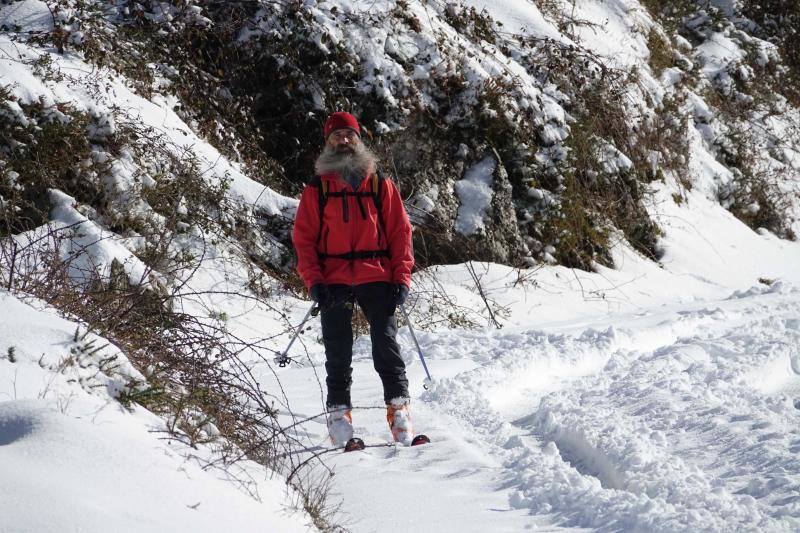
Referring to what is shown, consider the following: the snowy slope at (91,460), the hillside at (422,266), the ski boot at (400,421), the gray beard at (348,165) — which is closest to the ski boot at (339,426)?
the hillside at (422,266)

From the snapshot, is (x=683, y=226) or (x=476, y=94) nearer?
(x=476, y=94)

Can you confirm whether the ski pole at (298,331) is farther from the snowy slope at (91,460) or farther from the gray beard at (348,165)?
the snowy slope at (91,460)

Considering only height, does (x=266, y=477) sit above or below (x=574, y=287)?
below

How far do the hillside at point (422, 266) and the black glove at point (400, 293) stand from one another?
714 mm

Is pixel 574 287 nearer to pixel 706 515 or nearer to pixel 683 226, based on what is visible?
pixel 683 226

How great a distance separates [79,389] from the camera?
329 cm

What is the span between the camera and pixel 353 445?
4531mm

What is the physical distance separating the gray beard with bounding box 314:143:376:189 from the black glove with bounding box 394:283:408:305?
2.19 feet

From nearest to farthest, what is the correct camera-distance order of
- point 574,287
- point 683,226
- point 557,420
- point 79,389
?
point 79,389 < point 557,420 < point 574,287 < point 683,226

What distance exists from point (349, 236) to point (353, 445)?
4.09ft

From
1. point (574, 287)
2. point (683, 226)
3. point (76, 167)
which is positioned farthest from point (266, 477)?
point (683, 226)

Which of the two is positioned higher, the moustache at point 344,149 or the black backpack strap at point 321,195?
the moustache at point 344,149

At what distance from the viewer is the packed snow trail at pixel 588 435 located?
11.8 ft

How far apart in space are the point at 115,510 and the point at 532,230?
840cm
